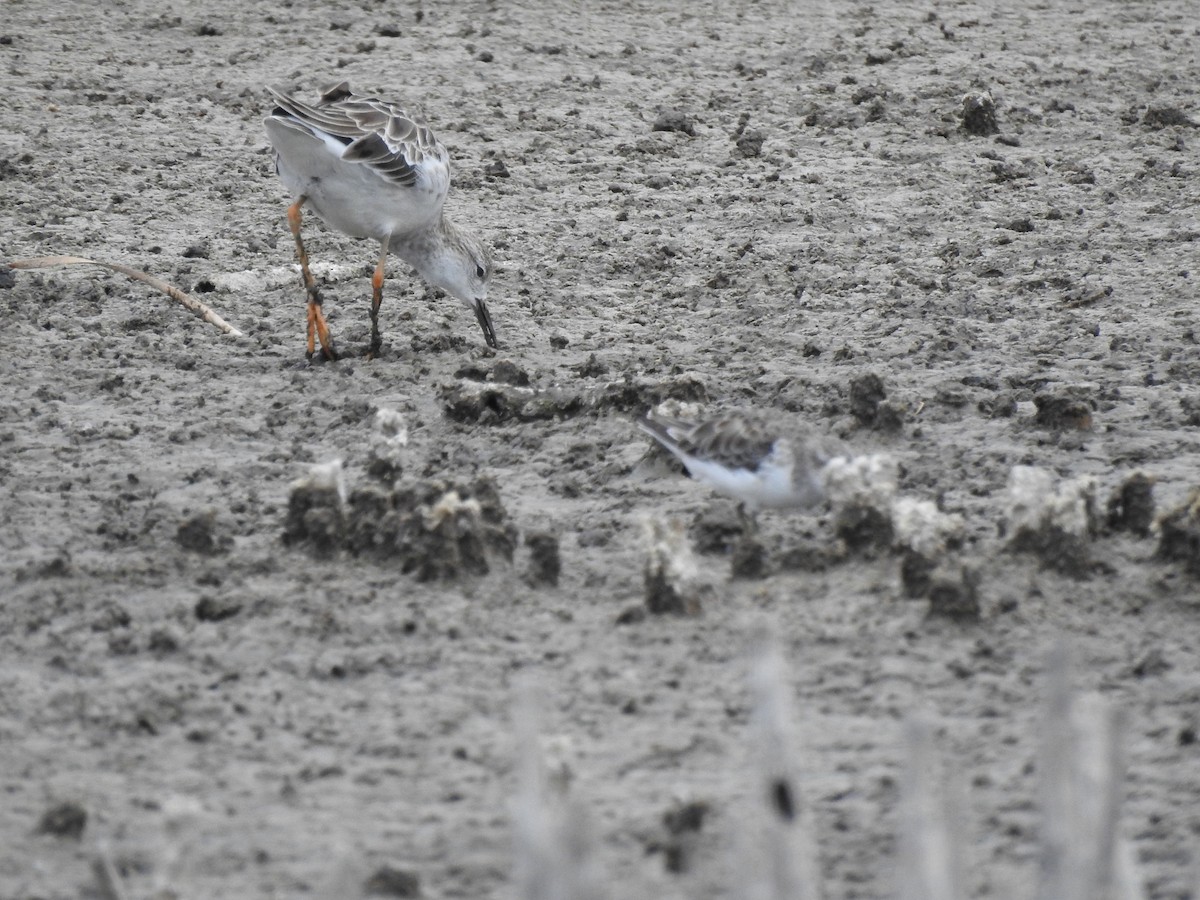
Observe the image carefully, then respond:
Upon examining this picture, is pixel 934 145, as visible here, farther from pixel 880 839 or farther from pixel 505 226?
pixel 880 839

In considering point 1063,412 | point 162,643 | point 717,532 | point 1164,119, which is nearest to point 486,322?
point 717,532

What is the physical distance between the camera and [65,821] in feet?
13.1

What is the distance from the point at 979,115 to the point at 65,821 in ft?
23.6

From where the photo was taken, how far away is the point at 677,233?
8.55 metres

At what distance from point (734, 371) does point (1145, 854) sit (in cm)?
346

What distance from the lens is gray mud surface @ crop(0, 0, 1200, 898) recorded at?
4.20 meters

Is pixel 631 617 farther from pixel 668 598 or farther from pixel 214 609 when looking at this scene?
pixel 214 609

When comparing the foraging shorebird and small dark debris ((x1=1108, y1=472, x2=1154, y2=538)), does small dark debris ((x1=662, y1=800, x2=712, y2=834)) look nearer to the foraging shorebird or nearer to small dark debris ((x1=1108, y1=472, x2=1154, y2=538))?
small dark debris ((x1=1108, y1=472, x2=1154, y2=538))

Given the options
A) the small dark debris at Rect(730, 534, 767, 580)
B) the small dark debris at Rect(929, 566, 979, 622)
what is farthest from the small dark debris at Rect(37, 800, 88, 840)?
the small dark debris at Rect(929, 566, 979, 622)

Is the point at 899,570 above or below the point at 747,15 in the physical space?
below

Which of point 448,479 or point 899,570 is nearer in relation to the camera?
point 899,570

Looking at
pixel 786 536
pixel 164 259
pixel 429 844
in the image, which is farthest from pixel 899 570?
pixel 164 259

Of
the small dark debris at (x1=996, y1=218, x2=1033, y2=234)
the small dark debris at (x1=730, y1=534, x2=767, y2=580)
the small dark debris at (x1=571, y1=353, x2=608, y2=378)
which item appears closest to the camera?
the small dark debris at (x1=730, y1=534, x2=767, y2=580)

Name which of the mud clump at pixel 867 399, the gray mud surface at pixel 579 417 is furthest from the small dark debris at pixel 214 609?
the mud clump at pixel 867 399
